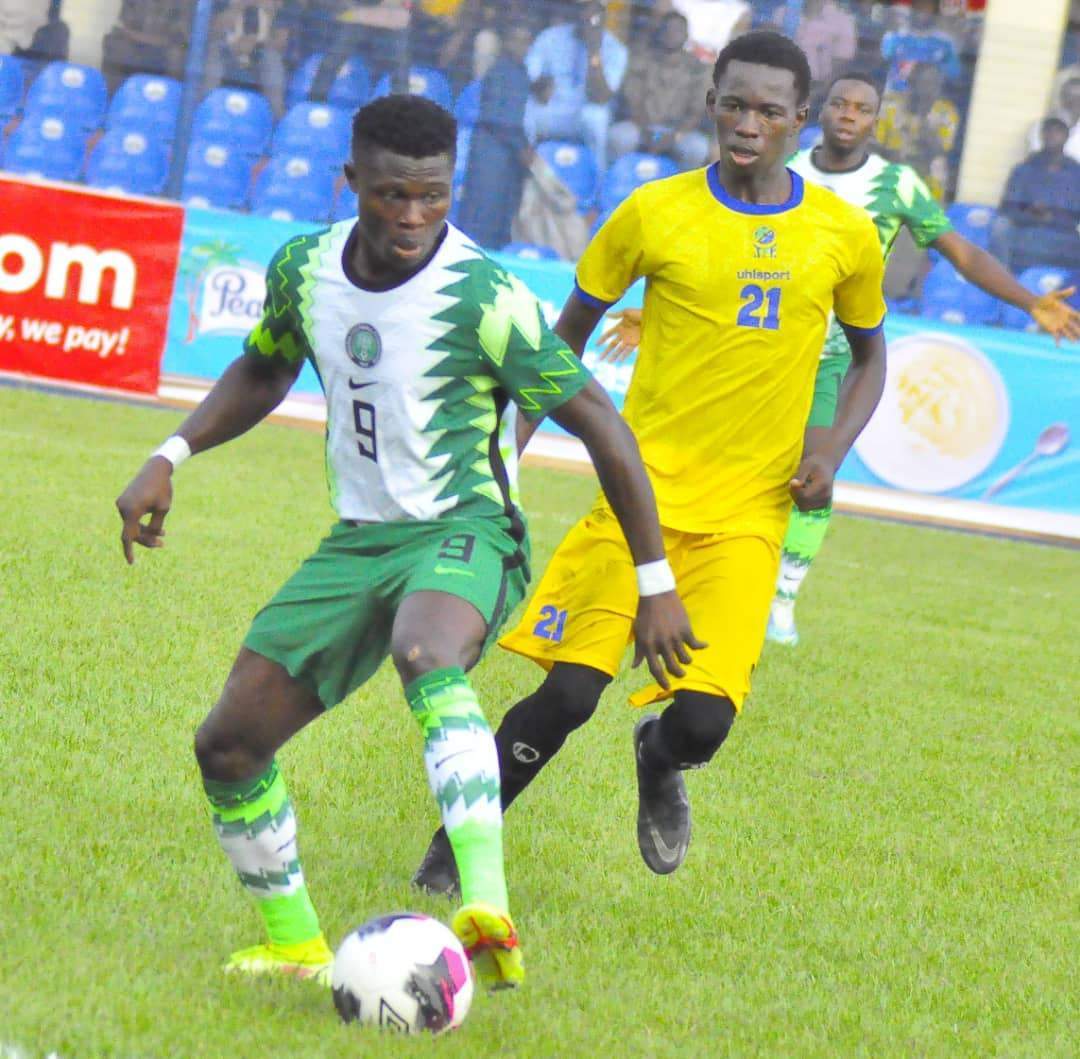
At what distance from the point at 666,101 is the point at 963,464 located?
13.6 feet

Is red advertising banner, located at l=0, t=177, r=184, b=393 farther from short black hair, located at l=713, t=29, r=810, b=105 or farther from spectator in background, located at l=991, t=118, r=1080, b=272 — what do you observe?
short black hair, located at l=713, t=29, r=810, b=105

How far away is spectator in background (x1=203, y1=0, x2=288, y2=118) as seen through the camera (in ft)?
52.9

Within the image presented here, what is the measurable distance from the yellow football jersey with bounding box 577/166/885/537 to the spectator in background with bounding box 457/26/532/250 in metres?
10.8

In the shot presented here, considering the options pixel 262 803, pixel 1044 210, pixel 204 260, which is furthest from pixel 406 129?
pixel 1044 210

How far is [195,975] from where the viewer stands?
3707mm

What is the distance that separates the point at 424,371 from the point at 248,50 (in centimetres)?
1311

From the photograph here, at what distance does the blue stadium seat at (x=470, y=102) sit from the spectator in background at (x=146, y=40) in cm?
249

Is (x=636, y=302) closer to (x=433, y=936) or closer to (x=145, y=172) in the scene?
(x=145, y=172)

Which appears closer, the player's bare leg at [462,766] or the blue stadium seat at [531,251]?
the player's bare leg at [462,766]

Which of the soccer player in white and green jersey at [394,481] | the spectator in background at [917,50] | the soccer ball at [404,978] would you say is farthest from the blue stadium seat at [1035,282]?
the soccer ball at [404,978]

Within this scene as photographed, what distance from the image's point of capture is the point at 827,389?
25.6 feet

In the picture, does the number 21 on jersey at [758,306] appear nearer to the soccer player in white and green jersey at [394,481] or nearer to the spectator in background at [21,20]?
the soccer player in white and green jersey at [394,481]

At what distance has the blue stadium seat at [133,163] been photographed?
53.0ft

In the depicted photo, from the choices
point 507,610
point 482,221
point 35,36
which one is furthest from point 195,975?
point 35,36
